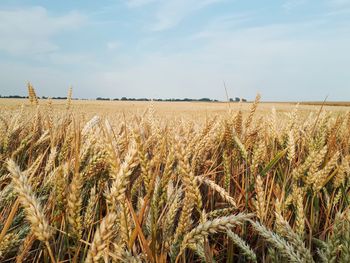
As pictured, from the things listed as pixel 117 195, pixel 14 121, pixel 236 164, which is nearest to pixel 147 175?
pixel 117 195

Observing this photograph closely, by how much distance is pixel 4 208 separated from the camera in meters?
1.08

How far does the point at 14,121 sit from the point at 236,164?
1.58m

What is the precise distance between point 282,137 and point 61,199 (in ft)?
4.69

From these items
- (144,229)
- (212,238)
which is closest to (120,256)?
(144,229)

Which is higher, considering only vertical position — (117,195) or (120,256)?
(117,195)

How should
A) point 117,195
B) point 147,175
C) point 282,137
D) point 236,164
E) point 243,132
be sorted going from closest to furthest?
point 117,195 → point 147,175 → point 236,164 → point 243,132 → point 282,137

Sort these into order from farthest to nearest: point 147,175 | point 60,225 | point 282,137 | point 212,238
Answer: point 282,137 < point 212,238 < point 60,225 < point 147,175

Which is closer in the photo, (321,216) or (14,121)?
(321,216)

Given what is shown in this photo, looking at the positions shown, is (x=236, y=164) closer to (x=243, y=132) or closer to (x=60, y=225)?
(x=243, y=132)

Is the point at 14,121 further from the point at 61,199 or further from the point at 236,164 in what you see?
the point at 236,164

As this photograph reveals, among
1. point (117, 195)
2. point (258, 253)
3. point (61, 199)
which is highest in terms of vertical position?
point (117, 195)

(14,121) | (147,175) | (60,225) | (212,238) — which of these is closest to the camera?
(147,175)

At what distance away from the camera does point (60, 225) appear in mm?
990

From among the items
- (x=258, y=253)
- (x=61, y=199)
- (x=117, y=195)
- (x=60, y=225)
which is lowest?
(x=258, y=253)
